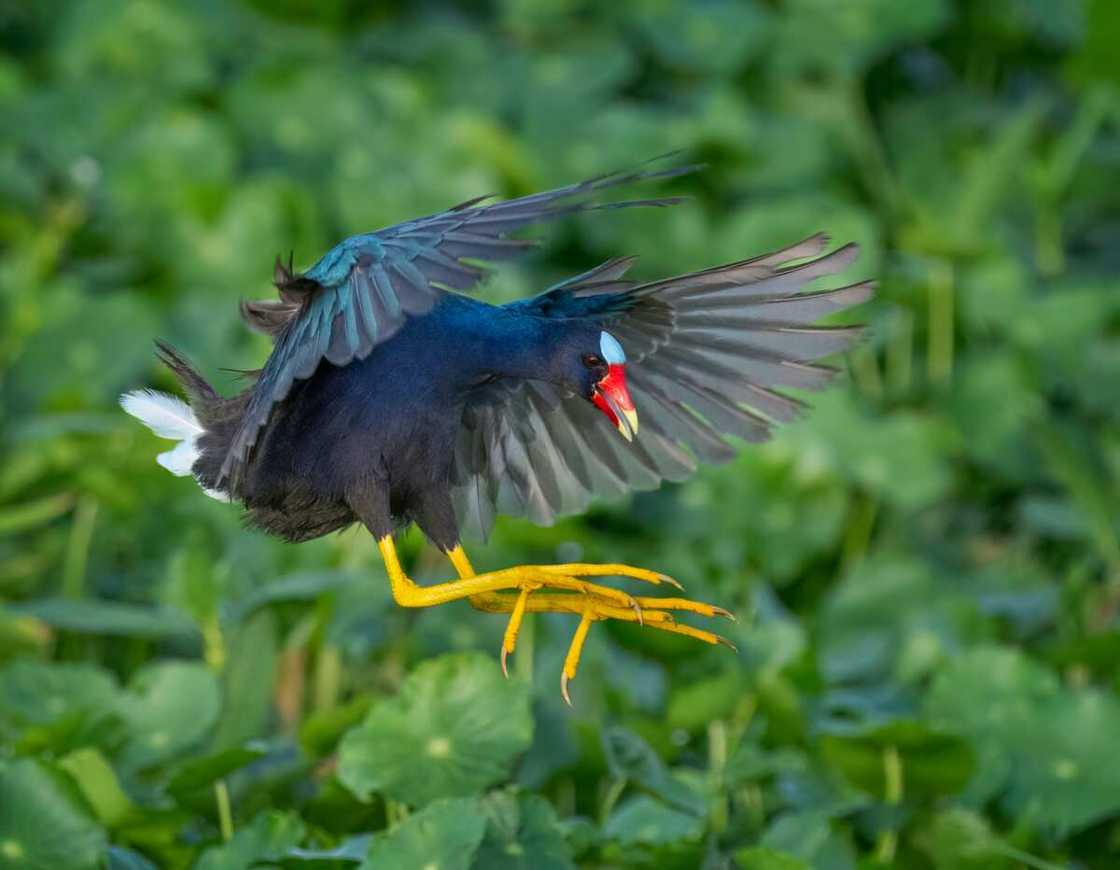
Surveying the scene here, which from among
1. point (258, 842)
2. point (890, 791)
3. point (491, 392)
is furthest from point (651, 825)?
point (491, 392)

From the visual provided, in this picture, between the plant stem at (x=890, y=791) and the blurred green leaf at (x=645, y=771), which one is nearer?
the blurred green leaf at (x=645, y=771)

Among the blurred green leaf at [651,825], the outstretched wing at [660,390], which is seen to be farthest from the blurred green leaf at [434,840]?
the outstretched wing at [660,390]

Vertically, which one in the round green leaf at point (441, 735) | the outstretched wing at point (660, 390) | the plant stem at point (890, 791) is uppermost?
the outstretched wing at point (660, 390)

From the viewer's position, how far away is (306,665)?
4312mm

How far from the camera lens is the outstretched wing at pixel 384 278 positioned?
8.16ft

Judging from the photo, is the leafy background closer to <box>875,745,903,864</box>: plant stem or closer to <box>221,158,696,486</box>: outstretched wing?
<box>875,745,903,864</box>: plant stem

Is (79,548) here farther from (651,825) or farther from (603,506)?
(651,825)

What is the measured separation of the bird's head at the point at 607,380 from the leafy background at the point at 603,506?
2.02ft

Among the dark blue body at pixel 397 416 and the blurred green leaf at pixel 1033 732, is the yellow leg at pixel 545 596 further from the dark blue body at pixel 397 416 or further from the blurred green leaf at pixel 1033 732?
the blurred green leaf at pixel 1033 732

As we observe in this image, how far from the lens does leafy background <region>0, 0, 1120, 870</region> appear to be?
3.37 metres

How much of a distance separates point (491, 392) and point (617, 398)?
0.96ft

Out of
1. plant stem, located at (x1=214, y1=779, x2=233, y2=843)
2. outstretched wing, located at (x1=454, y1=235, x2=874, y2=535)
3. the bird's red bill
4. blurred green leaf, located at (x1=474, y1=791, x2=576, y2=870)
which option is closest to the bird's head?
the bird's red bill

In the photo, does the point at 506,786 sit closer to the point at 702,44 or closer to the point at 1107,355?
the point at 1107,355

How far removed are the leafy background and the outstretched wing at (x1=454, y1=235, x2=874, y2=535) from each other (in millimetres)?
320
